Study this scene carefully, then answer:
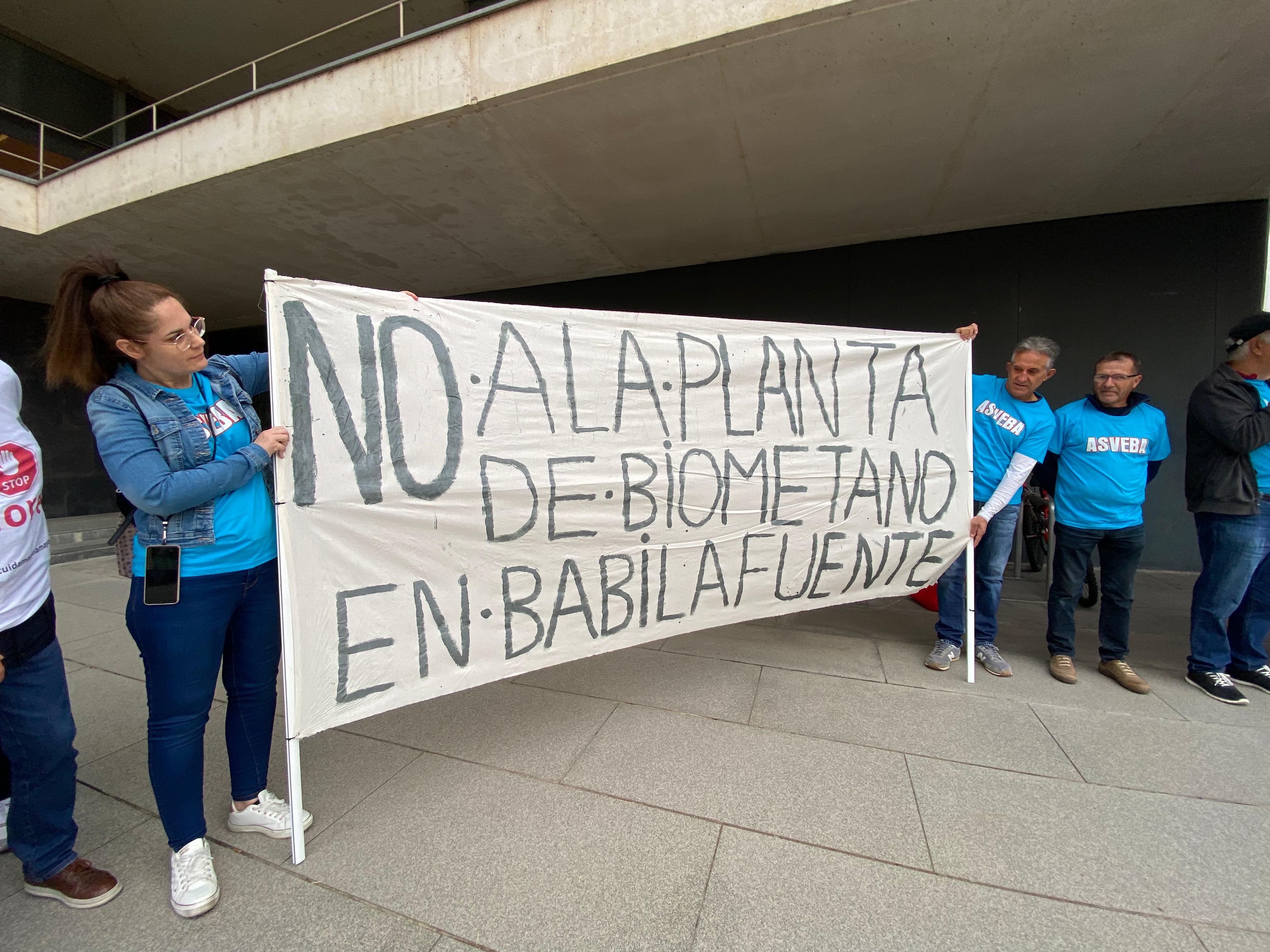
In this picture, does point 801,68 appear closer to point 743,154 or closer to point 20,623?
point 743,154

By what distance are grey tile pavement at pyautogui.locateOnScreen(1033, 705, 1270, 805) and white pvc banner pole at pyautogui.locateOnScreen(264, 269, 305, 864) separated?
2.82 metres

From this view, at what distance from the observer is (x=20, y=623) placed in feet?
4.69

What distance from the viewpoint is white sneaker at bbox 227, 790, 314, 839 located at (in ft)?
5.89

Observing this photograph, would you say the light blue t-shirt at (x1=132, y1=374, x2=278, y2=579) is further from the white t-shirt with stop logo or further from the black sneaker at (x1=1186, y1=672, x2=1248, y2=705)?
the black sneaker at (x1=1186, y1=672, x2=1248, y2=705)

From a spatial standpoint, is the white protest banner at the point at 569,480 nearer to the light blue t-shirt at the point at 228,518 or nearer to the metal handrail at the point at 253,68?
the light blue t-shirt at the point at 228,518

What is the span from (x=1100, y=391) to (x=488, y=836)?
350 centimetres

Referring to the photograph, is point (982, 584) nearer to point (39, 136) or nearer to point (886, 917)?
point (886, 917)

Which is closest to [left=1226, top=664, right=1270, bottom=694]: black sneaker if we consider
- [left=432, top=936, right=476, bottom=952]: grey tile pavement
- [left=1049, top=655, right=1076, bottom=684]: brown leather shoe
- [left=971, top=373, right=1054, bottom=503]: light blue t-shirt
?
[left=1049, top=655, right=1076, bottom=684]: brown leather shoe

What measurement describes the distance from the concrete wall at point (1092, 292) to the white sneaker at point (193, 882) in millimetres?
6583

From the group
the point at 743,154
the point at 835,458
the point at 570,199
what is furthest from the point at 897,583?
the point at 570,199

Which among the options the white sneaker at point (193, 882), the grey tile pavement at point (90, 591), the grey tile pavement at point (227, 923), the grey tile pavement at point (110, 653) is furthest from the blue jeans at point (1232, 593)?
the grey tile pavement at point (90, 591)

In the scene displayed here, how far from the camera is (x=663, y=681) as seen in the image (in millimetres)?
2918

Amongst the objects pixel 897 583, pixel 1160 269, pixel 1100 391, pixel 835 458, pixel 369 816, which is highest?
pixel 1160 269

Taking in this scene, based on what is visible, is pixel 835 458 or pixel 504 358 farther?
pixel 835 458
